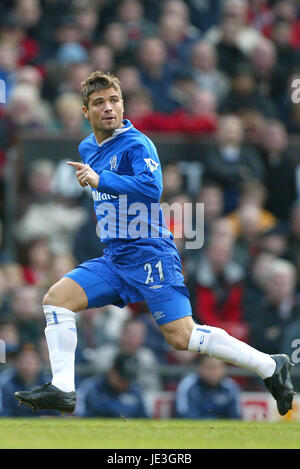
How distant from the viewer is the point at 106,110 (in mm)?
6387

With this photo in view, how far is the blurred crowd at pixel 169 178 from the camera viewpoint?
354 inches

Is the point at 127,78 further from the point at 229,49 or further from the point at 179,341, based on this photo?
the point at 179,341

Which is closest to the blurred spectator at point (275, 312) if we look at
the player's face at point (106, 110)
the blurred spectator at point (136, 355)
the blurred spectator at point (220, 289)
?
the blurred spectator at point (220, 289)

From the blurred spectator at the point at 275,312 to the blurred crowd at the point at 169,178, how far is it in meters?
0.01

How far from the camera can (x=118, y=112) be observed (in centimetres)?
643

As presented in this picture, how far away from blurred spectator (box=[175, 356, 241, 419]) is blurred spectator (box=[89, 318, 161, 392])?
1.49 ft

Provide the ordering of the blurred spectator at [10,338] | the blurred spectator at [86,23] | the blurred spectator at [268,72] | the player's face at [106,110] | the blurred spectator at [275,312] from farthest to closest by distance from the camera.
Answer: the blurred spectator at [86,23] → the blurred spectator at [268,72] → the blurred spectator at [275,312] → the blurred spectator at [10,338] → the player's face at [106,110]

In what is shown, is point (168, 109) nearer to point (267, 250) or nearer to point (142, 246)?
point (267, 250)

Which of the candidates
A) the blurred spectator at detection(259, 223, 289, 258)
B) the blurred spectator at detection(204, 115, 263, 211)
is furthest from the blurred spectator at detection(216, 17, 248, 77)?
the blurred spectator at detection(259, 223, 289, 258)

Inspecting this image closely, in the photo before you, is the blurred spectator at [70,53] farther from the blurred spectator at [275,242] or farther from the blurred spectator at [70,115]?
the blurred spectator at [275,242]

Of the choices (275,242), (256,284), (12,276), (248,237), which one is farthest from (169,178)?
(12,276)

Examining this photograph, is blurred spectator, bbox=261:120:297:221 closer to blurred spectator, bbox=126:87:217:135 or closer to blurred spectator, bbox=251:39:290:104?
blurred spectator, bbox=126:87:217:135
